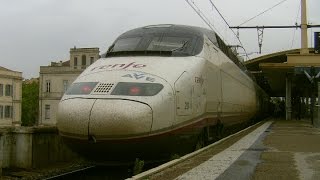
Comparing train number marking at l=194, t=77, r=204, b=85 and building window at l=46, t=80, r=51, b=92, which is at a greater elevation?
building window at l=46, t=80, r=51, b=92

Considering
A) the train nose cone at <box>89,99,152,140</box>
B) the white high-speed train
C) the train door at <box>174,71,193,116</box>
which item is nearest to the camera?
the train nose cone at <box>89,99,152,140</box>

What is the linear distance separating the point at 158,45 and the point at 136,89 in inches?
116

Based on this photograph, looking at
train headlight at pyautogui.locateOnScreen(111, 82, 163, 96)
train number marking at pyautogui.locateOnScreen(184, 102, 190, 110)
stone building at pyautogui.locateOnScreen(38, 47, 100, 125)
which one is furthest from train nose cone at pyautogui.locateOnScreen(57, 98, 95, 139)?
stone building at pyautogui.locateOnScreen(38, 47, 100, 125)

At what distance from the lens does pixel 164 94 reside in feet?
36.1

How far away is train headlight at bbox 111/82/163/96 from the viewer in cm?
1074

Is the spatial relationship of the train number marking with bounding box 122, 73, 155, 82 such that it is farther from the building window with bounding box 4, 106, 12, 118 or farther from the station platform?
the building window with bounding box 4, 106, 12, 118

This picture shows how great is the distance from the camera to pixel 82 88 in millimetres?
11258

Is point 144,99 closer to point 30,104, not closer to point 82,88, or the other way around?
point 82,88

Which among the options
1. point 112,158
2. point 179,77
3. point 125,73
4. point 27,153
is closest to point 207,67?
point 179,77

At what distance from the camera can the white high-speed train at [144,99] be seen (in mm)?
10430

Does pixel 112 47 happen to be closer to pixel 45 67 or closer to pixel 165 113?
pixel 165 113

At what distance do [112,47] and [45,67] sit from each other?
214ft

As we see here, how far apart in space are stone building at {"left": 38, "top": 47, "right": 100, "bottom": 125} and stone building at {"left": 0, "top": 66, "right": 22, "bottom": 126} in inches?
246

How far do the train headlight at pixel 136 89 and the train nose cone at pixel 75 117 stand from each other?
2.04 feet
